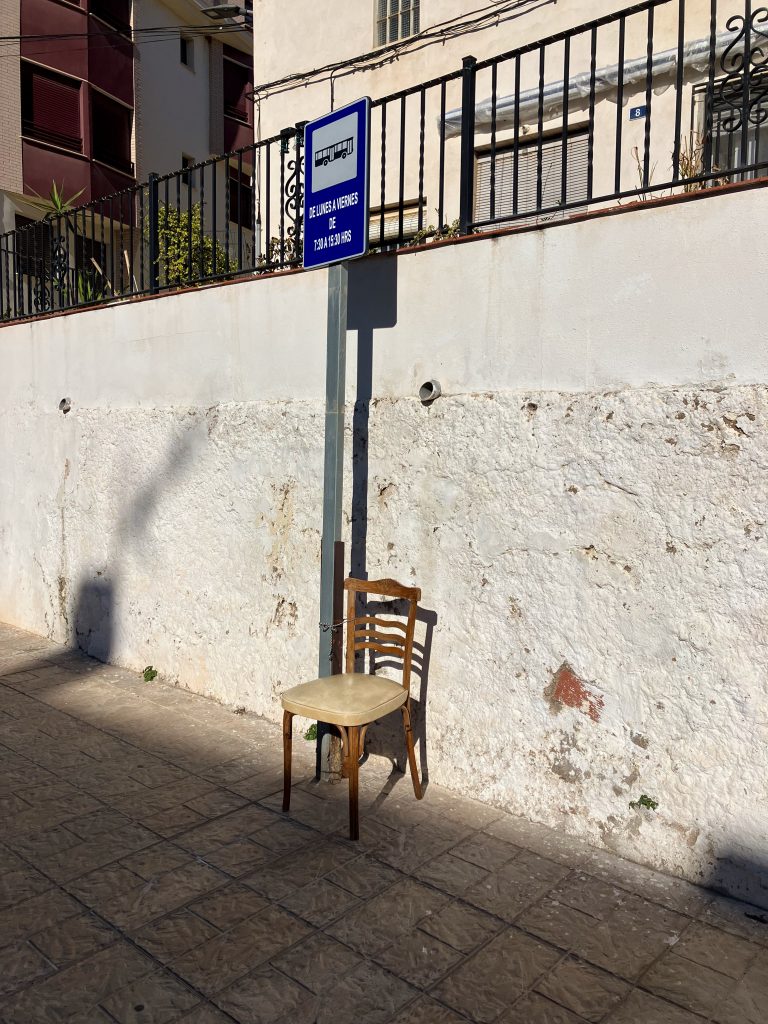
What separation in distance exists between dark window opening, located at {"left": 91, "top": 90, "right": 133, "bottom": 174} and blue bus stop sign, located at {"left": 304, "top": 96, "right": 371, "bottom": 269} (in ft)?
51.6

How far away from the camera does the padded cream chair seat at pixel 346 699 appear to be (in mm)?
3268

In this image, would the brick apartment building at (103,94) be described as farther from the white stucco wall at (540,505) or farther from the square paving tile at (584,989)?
the square paving tile at (584,989)

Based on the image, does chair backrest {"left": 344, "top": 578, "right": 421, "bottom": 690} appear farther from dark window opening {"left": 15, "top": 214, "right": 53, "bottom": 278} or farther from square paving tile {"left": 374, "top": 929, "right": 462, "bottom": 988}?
dark window opening {"left": 15, "top": 214, "right": 53, "bottom": 278}

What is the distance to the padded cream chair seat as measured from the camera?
3.27m

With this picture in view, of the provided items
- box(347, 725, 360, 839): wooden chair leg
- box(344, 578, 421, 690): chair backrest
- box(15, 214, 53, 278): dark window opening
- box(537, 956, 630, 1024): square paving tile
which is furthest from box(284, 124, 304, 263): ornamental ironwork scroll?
box(537, 956, 630, 1024): square paving tile

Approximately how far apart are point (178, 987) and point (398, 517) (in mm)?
2226

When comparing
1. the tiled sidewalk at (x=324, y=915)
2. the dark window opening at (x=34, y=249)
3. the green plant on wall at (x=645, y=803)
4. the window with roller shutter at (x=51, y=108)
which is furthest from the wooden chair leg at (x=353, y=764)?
the window with roller shutter at (x=51, y=108)

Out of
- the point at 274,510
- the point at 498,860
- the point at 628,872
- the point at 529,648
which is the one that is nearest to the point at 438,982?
the point at 498,860

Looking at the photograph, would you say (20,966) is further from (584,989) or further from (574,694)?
(574,694)

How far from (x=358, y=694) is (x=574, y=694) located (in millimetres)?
898

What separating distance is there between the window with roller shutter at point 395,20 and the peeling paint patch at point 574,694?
830 cm

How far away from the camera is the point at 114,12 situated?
1794 cm

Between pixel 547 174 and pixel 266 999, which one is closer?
pixel 266 999

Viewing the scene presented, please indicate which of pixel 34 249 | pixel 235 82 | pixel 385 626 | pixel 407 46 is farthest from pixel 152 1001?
pixel 235 82
